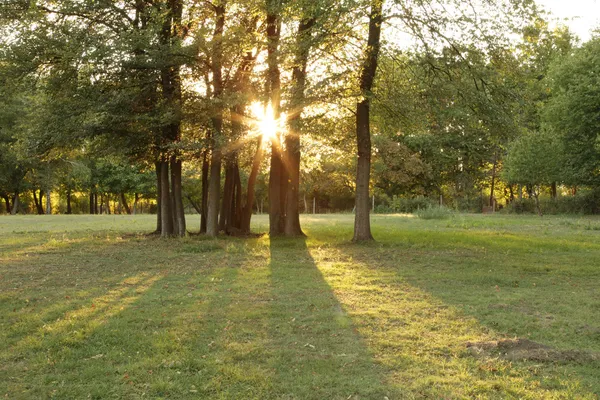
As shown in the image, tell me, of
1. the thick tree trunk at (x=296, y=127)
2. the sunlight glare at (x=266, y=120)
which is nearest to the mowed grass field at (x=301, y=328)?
the thick tree trunk at (x=296, y=127)

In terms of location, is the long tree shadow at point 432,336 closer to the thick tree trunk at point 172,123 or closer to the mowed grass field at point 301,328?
the mowed grass field at point 301,328

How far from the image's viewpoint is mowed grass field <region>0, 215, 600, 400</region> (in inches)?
201

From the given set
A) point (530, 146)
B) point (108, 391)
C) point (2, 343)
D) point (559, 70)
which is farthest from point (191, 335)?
point (559, 70)

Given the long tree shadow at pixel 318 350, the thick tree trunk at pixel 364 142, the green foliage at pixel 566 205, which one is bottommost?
the long tree shadow at pixel 318 350

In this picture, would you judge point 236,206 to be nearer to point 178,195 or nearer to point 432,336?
point 178,195

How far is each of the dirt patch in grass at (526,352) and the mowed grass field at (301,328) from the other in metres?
0.02

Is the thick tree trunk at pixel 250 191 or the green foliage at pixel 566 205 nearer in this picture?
the thick tree trunk at pixel 250 191

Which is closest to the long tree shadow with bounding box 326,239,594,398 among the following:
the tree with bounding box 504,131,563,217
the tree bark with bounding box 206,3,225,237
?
the tree bark with bounding box 206,3,225,237

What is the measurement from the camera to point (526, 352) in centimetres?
590

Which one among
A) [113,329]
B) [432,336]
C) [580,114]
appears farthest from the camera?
[580,114]

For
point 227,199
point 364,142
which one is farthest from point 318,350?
point 227,199

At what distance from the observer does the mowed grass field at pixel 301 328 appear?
510 cm

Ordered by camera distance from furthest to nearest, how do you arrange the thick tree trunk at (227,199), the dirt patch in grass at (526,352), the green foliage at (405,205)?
1. the green foliage at (405,205)
2. the thick tree trunk at (227,199)
3. the dirt patch in grass at (526,352)

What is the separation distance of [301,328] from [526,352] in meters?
2.80
